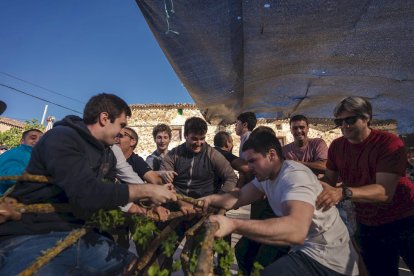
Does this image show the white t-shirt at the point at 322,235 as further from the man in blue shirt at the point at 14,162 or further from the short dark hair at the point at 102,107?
the man in blue shirt at the point at 14,162

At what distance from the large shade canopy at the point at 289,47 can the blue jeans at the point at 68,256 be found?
6.39 feet

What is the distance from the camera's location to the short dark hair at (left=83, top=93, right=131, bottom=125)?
251cm

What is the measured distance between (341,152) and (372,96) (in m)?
2.07

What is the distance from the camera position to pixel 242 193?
306 centimetres

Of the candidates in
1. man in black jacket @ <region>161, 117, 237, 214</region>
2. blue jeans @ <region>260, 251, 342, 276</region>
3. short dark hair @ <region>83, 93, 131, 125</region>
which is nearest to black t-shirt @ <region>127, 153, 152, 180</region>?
man in black jacket @ <region>161, 117, 237, 214</region>

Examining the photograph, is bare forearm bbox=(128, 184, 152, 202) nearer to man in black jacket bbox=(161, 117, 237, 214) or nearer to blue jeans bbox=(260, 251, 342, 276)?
blue jeans bbox=(260, 251, 342, 276)

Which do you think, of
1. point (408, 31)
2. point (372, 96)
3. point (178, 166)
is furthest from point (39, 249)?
point (372, 96)

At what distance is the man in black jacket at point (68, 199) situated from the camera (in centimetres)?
198

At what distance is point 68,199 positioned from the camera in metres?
2.14

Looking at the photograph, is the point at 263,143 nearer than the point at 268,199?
Yes

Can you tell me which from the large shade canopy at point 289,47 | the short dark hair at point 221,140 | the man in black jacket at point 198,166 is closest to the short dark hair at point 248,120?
the large shade canopy at point 289,47

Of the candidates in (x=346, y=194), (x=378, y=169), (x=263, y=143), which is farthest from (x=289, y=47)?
(x=346, y=194)

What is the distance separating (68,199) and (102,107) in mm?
811

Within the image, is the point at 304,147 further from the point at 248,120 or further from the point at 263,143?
the point at 263,143
